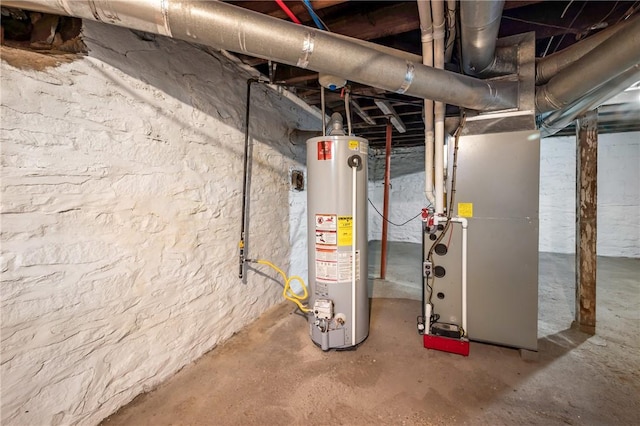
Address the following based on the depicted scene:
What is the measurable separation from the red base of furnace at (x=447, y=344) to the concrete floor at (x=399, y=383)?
4 centimetres

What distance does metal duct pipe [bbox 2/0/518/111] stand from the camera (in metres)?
0.94

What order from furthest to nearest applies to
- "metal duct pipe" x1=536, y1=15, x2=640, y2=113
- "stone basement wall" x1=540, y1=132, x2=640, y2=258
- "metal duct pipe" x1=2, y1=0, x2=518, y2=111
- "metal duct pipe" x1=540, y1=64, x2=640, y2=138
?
"stone basement wall" x1=540, y1=132, x2=640, y2=258 < "metal duct pipe" x1=540, y1=64, x2=640, y2=138 < "metal duct pipe" x1=536, y1=15, x2=640, y2=113 < "metal duct pipe" x1=2, y1=0, x2=518, y2=111

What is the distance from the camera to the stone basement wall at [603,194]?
13.1 feet

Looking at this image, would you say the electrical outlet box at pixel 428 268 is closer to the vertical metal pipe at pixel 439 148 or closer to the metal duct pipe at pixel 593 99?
the vertical metal pipe at pixel 439 148

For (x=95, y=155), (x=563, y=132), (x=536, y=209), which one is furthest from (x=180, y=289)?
(x=563, y=132)

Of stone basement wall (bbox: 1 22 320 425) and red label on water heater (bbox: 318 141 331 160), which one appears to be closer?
stone basement wall (bbox: 1 22 320 425)

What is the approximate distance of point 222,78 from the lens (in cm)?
179

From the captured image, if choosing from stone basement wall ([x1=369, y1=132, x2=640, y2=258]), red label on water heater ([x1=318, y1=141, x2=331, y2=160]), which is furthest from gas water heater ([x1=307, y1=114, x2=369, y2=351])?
stone basement wall ([x1=369, y1=132, x2=640, y2=258])

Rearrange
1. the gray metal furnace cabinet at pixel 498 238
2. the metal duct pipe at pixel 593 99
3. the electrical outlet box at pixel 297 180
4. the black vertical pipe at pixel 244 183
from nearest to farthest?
the metal duct pipe at pixel 593 99, the gray metal furnace cabinet at pixel 498 238, the black vertical pipe at pixel 244 183, the electrical outlet box at pixel 297 180

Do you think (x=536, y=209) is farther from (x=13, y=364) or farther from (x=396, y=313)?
(x=13, y=364)

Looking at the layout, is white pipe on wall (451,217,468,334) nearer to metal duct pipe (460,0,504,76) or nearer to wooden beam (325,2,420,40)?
metal duct pipe (460,0,504,76)

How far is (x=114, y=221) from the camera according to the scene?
3.92ft

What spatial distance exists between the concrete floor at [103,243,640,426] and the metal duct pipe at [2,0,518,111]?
5.33 feet

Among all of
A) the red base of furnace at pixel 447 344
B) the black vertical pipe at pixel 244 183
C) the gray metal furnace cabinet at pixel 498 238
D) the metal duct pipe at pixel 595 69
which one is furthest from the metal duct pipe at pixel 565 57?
the black vertical pipe at pixel 244 183
